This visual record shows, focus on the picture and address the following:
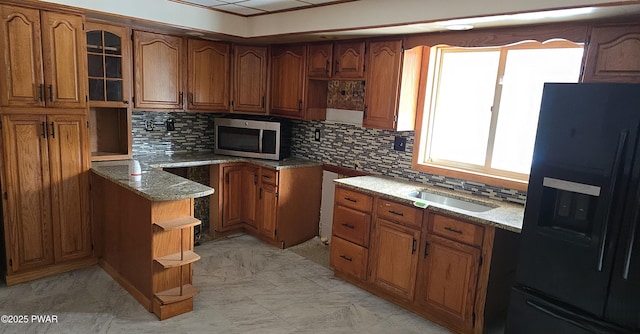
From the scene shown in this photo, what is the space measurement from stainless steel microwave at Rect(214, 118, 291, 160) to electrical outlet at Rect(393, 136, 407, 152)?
3.94ft

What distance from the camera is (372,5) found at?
2.98m

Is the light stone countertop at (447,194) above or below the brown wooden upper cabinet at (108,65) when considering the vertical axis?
below

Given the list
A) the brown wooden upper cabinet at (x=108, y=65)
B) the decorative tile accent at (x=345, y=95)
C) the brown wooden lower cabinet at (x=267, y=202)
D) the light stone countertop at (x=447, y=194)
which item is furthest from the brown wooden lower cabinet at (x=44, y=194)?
the decorative tile accent at (x=345, y=95)

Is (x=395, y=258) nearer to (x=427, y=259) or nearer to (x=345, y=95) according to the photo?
(x=427, y=259)

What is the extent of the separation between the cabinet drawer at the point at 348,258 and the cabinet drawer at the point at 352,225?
0.05 meters

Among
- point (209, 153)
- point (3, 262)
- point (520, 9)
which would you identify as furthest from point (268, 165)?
point (520, 9)

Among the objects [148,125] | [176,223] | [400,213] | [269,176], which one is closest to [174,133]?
[148,125]

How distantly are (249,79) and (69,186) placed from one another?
1.95 m

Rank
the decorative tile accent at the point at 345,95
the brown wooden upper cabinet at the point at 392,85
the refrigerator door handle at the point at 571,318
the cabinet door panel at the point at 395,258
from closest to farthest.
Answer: the refrigerator door handle at the point at 571,318
the cabinet door panel at the point at 395,258
the brown wooden upper cabinet at the point at 392,85
the decorative tile accent at the point at 345,95

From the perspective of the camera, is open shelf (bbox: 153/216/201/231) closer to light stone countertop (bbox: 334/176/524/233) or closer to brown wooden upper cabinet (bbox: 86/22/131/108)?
light stone countertop (bbox: 334/176/524/233)

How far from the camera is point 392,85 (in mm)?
3293

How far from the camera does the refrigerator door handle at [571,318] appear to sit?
6.70 feet

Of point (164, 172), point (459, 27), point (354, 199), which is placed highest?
point (459, 27)

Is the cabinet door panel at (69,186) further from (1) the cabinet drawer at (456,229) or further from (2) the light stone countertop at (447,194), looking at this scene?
(1) the cabinet drawer at (456,229)
